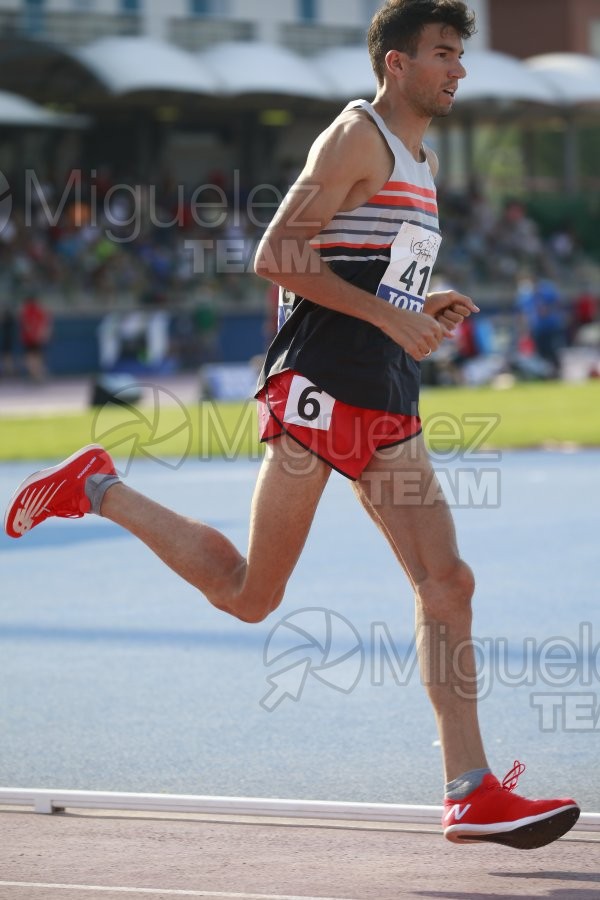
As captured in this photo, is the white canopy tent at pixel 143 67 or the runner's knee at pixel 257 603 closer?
the runner's knee at pixel 257 603

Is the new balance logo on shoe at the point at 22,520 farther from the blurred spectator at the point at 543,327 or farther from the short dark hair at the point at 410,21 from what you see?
the blurred spectator at the point at 543,327

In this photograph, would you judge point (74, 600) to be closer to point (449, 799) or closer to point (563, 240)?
point (449, 799)

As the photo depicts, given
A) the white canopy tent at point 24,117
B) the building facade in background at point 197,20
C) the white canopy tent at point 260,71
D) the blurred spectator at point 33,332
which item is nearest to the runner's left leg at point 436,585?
the blurred spectator at point 33,332

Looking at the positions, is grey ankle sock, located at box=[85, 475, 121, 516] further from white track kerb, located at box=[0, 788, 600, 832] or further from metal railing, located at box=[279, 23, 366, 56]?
metal railing, located at box=[279, 23, 366, 56]

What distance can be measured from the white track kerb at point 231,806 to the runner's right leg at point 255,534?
1.76 ft

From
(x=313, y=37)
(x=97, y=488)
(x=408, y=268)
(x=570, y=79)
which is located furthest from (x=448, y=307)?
(x=570, y=79)

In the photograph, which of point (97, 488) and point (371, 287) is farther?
point (97, 488)

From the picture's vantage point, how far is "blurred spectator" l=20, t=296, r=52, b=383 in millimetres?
29234

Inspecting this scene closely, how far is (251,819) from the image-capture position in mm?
4488

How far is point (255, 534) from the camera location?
4188 millimetres

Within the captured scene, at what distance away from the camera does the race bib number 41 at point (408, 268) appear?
4188 mm

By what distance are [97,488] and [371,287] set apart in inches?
38.8

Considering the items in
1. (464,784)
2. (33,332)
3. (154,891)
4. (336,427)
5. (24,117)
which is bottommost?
(154,891)

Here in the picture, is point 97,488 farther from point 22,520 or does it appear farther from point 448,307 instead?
point 448,307
